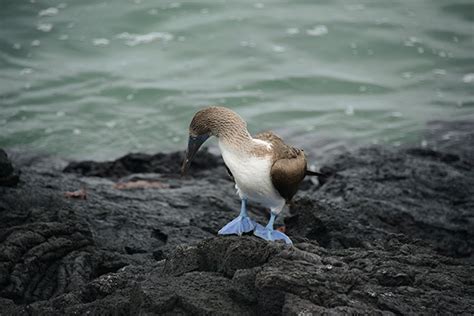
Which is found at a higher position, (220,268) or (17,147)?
(220,268)

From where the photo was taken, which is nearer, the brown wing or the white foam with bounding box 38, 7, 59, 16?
the brown wing

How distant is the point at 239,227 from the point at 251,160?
62 cm

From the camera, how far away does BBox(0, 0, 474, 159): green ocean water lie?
13.8 m

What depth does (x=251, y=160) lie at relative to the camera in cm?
557

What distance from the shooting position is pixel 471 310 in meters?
4.68

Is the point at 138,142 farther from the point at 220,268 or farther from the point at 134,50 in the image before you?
the point at 220,268

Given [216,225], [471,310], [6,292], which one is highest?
[471,310]

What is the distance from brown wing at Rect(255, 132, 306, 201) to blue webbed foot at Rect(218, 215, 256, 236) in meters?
0.37

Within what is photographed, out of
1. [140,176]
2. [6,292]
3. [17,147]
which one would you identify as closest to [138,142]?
[17,147]

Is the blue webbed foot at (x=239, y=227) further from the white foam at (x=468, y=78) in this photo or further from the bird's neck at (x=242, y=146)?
the white foam at (x=468, y=78)

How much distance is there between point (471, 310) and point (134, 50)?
13730 mm

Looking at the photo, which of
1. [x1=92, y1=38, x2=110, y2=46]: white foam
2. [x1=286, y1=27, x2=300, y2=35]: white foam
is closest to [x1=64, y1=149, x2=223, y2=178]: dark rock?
[x1=92, y1=38, x2=110, y2=46]: white foam

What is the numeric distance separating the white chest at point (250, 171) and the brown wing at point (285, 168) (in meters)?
0.05

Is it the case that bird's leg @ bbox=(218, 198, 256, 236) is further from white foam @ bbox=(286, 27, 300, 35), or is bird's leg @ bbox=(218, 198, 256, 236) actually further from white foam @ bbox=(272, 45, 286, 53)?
white foam @ bbox=(286, 27, 300, 35)
